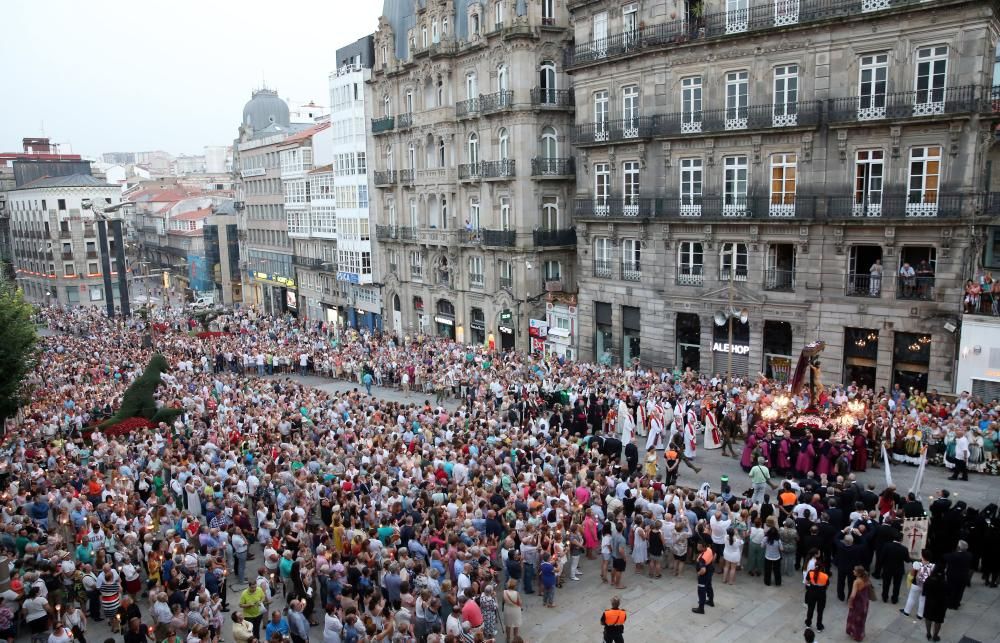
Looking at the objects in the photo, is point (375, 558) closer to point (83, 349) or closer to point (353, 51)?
point (83, 349)

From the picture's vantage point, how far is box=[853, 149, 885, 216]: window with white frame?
30078mm

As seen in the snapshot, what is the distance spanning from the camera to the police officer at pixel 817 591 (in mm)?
14898

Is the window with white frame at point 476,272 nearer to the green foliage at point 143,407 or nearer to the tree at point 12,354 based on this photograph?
the green foliage at point 143,407

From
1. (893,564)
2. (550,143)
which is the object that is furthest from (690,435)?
(550,143)

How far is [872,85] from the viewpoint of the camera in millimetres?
29875

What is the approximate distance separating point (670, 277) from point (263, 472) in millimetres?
21832

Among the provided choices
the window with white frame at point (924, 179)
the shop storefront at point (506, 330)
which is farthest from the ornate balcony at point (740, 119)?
the shop storefront at point (506, 330)

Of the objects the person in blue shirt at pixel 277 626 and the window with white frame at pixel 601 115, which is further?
the window with white frame at pixel 601 115

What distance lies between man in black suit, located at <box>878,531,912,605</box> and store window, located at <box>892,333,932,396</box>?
15724 mm

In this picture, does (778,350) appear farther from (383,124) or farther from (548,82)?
(383,124)

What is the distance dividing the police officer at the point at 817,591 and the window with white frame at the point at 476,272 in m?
33.8

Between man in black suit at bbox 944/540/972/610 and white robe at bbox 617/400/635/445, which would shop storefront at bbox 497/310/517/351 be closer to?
white robe at bbox 617/400/635/445

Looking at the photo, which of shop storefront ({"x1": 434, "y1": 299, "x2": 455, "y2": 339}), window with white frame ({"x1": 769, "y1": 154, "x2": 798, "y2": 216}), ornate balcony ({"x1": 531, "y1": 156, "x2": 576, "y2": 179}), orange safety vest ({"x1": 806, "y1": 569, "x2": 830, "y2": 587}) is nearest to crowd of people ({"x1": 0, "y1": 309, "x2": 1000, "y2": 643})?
orange safety vest ({"x1": 806, "y1": 569, "x2": 830, "y2": 587})

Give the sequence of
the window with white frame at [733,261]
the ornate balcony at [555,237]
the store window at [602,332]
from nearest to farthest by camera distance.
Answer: the window with white frame at [733,261] → the store window at [602,332] → the ornate balcony at [555,237]
